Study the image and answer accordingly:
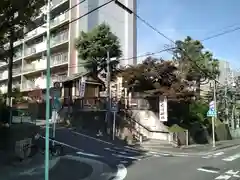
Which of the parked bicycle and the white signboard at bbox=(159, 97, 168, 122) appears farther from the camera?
the white signboard at bbox=(159, 97, 168, 122)

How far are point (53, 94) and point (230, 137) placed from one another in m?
27.2

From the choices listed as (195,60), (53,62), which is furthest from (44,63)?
(195,60)

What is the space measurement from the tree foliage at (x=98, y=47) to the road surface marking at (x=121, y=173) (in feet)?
58.6

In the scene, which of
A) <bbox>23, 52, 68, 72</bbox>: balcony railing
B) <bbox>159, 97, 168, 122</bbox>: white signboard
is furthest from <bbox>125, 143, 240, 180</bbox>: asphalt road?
<bbox>23, 52, 68, 72</bbox>: balcony railing

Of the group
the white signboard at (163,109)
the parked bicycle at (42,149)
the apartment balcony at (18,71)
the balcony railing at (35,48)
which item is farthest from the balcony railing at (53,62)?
the parked bicycle at (42,149)

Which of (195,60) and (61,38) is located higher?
(61,38)

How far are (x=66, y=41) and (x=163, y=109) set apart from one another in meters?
17.7

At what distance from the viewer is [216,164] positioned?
1500 centimetres

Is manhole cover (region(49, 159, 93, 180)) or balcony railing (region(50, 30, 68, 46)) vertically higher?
balcony railing (region(50, 30, 68, 46))

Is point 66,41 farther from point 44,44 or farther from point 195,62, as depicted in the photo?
point 195,62

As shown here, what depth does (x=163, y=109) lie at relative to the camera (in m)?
25.0

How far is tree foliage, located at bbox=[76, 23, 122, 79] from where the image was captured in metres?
30.5

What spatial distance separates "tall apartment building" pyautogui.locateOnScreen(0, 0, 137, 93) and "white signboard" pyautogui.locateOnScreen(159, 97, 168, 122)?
1391 cm

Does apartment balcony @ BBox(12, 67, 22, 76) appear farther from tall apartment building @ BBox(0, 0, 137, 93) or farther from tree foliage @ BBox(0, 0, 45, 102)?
tree foliage @ BBox(0, 0, 45, 102)
